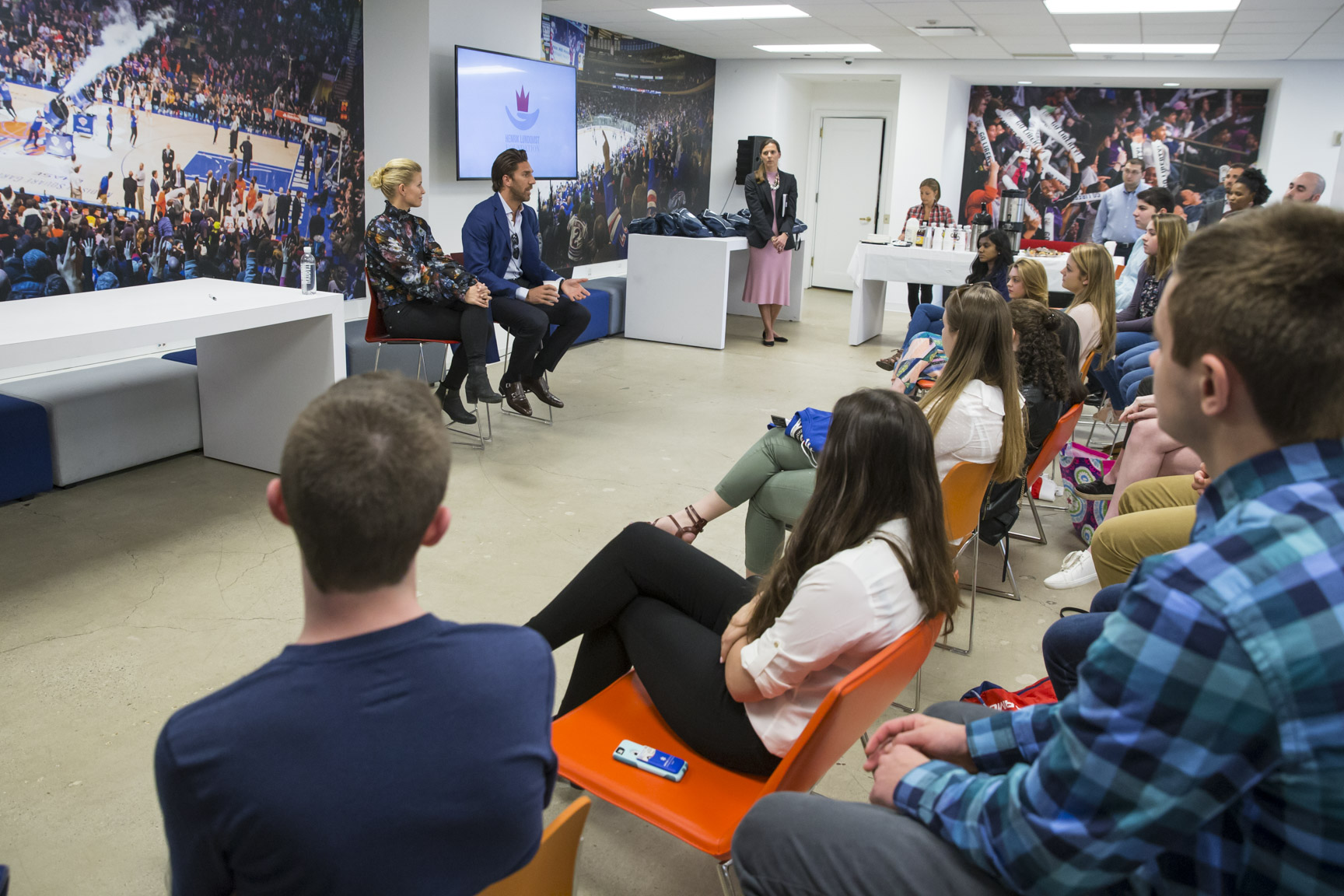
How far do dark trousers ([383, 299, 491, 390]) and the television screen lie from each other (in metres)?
1.98

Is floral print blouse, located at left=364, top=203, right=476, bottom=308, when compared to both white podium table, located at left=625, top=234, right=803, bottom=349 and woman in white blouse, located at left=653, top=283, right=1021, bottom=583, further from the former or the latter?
white podium table, located at left=625, top=234, right=803, bottom=349

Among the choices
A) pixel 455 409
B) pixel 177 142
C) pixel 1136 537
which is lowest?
pixel 455 409

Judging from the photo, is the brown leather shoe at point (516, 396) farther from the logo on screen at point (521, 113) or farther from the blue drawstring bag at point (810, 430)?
the blue drawstring bag at point (810, 430)

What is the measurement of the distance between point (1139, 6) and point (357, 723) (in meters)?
7.67

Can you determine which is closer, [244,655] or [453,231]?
[244,655]

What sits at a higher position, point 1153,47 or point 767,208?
point 1153,47

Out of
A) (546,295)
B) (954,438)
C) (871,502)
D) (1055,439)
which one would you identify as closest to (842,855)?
(871,502)

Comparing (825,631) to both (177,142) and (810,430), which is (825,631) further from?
(177,142)

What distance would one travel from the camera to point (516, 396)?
528 cm

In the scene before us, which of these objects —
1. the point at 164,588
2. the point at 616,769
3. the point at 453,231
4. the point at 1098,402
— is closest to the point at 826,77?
the point at 453,231

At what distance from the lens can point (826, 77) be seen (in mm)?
11383

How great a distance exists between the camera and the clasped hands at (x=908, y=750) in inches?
50.3

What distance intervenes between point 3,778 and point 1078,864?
7.50 ft

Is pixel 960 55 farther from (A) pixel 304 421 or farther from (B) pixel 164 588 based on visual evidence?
(A) pixel 304 421
